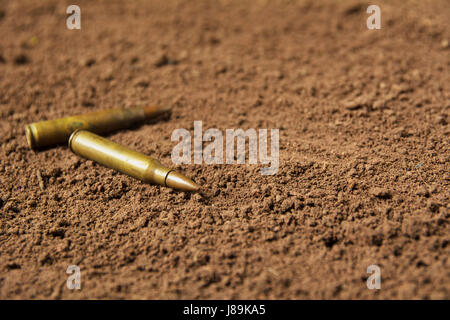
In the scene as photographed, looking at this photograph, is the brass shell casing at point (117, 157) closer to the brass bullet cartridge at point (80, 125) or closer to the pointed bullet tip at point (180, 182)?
the pointed bullet tip at point (180, 182)

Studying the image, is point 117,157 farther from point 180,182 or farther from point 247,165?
point 247,165

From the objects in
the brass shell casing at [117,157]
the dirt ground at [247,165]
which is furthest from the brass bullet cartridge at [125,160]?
the dirt ground at [247,165]

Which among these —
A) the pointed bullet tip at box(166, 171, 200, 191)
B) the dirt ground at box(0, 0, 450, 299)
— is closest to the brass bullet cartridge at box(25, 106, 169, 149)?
the dirt ground at box(0, 0, 450, 299)

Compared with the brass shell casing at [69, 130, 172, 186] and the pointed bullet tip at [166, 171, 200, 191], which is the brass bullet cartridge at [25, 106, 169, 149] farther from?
the pointed bullet tip at [166, 171, 200, 191]

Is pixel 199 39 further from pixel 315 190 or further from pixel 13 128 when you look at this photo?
pixel 315 190
